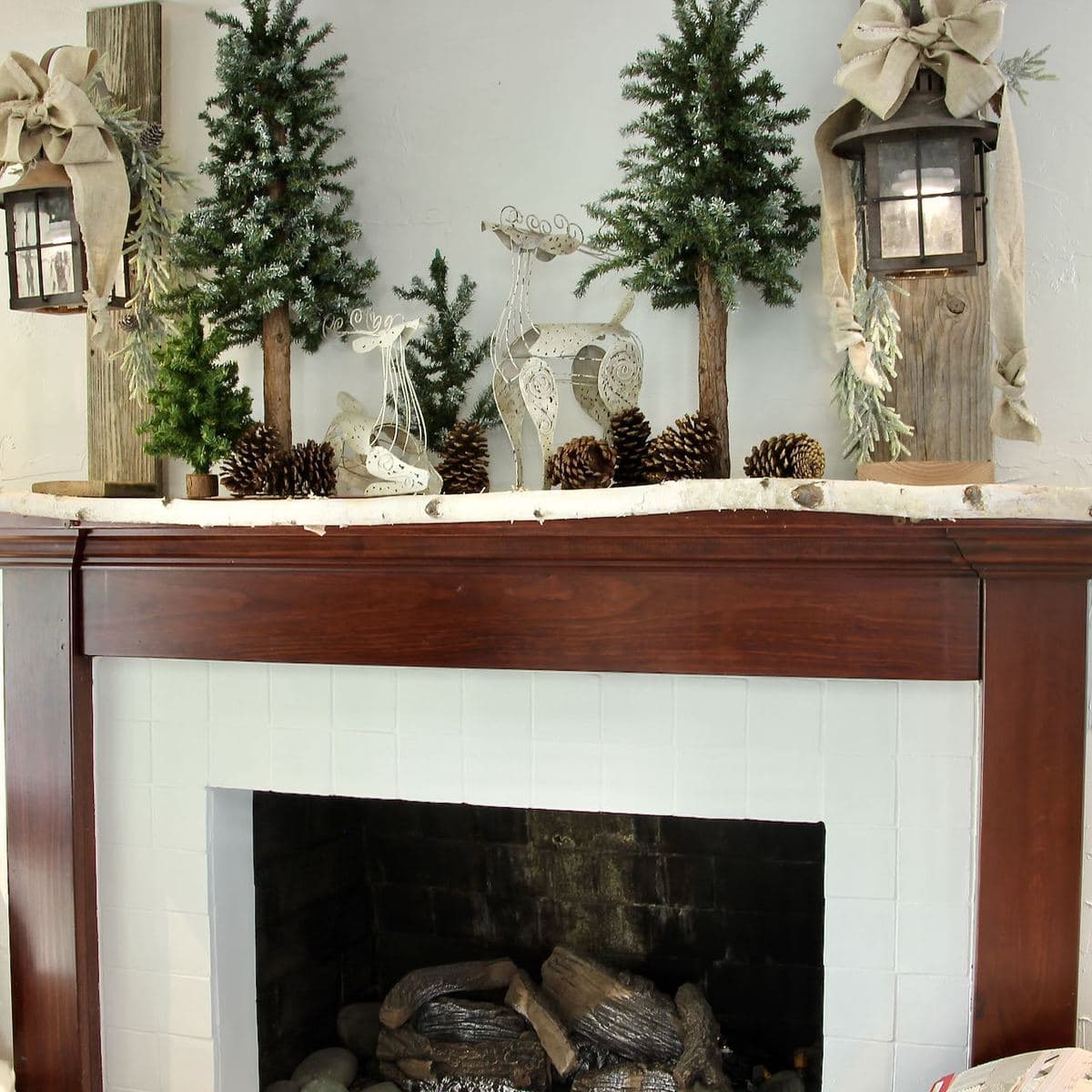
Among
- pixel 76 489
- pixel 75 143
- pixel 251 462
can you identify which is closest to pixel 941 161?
pixel 251 462

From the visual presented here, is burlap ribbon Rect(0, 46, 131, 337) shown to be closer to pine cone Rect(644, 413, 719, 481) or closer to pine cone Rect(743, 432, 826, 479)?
pine cone Rect(644, 413, 719, 481)

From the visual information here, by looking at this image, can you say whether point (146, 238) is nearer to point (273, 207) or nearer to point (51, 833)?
point (273, 207)

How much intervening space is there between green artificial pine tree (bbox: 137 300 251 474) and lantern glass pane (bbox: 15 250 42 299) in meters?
0.20

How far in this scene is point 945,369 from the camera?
156cm

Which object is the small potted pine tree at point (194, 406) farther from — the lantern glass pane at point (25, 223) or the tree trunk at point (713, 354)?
the tree trunk at point (713, 354)

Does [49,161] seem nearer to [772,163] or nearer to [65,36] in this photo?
[65,36]

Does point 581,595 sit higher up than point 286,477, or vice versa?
point 286,477

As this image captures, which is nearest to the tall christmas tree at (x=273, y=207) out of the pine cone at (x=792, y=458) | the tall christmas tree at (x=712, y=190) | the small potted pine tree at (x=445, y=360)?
the small potted pine tree at (x=445, y=360)

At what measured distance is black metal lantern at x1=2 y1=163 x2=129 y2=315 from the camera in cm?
164

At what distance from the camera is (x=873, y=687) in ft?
4.60

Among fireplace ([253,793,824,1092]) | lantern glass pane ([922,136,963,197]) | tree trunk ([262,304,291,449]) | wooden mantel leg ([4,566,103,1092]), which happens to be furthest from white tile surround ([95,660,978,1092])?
lantern glass pane ([922,136,963,197])

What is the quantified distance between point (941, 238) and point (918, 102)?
0.16 metres

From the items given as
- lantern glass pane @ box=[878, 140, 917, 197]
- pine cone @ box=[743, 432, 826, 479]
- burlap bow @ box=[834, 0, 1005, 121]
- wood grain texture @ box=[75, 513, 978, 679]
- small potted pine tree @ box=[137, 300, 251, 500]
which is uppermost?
burlap bow @ box=[834, 0, 1005, 121]

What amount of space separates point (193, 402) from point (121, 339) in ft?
1.26
